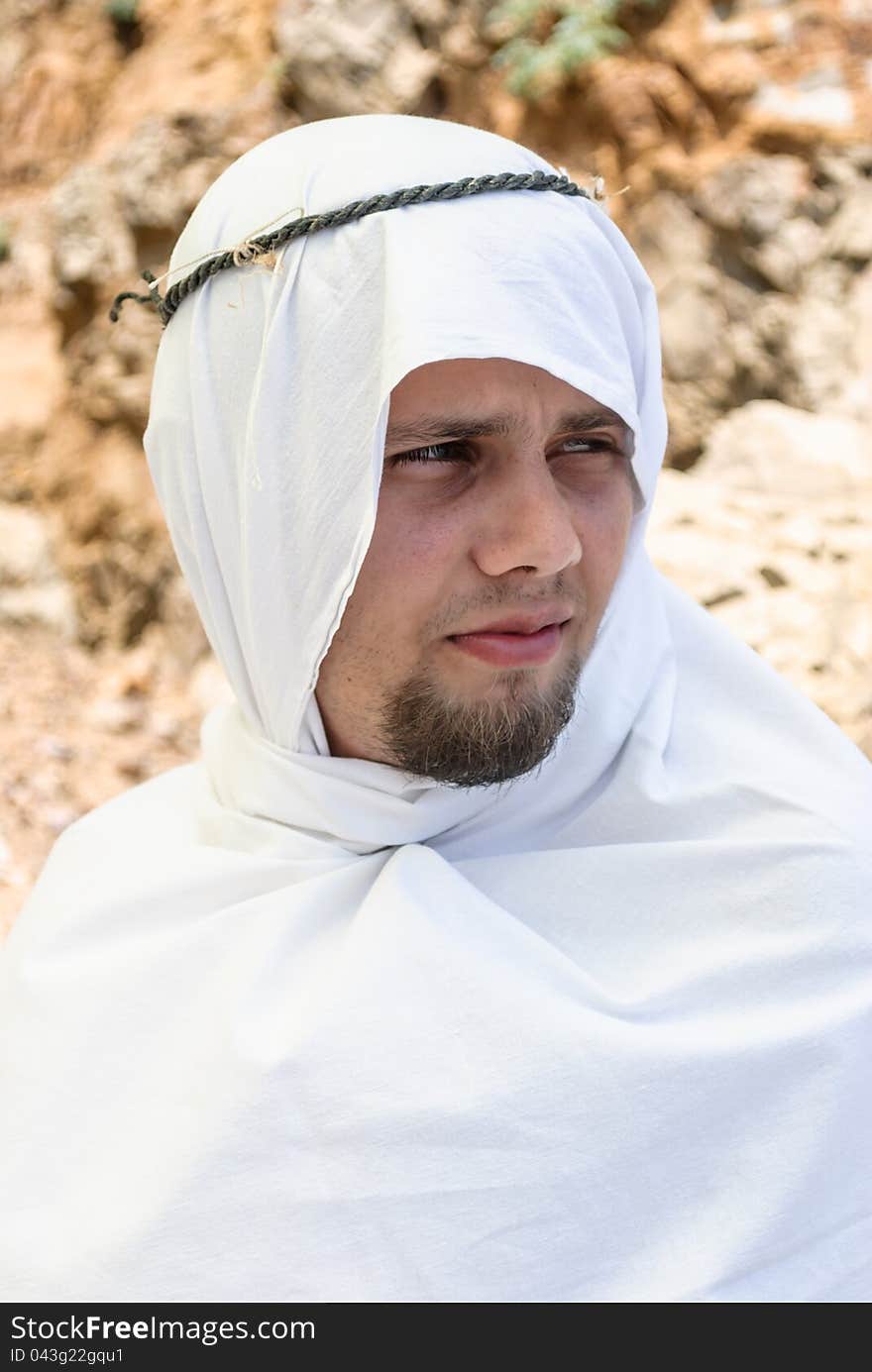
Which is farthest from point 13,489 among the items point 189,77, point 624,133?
point 624,133

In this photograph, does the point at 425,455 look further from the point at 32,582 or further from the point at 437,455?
the point at 32,582

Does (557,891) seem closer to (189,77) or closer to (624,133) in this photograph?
(624,133)

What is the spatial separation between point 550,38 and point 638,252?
3.46 feet

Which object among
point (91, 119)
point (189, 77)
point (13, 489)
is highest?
point (189, 77)

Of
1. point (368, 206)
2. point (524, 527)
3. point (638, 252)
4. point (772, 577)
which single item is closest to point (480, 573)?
point (524, 527)

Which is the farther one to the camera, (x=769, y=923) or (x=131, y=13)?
(x=131, y=13)

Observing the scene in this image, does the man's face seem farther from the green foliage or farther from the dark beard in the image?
the green foliage

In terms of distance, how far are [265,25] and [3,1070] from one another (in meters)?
6.32

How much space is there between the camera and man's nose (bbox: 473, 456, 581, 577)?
1.64 m

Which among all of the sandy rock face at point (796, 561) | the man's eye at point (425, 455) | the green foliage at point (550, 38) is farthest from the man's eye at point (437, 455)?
the green foliage at point (550, 38)

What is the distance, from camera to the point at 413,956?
1722 mm

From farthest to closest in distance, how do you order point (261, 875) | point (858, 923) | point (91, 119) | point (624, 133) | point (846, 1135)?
1. point (91, 119)
2. point (624, 133)
3. point (261, 875)
4. point (858, 923)
5. point (846, 1135)

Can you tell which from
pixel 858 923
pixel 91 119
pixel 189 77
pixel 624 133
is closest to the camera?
pixel 858 923

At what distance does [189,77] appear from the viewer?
279 inches
